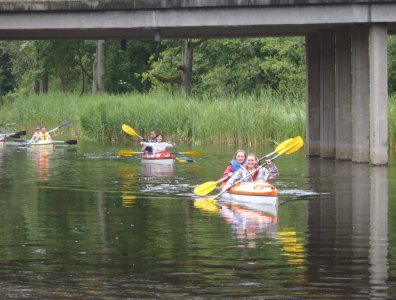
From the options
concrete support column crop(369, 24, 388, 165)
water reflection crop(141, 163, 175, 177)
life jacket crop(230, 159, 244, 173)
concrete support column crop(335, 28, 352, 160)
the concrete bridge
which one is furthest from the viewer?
concrete support column crop(335, 28, 352, 160)

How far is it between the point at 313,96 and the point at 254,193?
15599mm

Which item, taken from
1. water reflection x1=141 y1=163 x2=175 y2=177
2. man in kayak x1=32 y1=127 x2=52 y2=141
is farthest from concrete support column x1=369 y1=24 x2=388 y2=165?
man in kayak x1=32 y1=127 x2=52 y2=141

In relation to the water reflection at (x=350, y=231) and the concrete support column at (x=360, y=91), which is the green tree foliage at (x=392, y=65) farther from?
the water reflection at (x=350, y=231)

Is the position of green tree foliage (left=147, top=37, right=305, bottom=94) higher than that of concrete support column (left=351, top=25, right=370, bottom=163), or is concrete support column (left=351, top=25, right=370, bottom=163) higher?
green tree foliage (left=147, top=37, right=305, bottom=94)

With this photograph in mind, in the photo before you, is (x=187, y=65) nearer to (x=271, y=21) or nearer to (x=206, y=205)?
(x=271, y=21)

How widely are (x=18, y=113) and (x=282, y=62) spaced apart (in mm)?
12851

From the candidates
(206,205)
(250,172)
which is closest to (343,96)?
(250,172)

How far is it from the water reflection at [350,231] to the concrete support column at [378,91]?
1.99 m

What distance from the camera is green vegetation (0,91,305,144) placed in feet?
124

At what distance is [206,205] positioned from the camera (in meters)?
19.5

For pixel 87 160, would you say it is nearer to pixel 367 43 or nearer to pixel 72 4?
pixel 72 4

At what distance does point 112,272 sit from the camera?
38.4 feet

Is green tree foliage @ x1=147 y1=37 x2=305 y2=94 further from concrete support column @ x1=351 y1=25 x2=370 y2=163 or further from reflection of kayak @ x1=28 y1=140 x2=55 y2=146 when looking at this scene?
concrete support column @ x1=351 y1=25 x2=370 y2=163

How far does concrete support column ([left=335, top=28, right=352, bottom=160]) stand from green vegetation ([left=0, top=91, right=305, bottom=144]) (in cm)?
574
